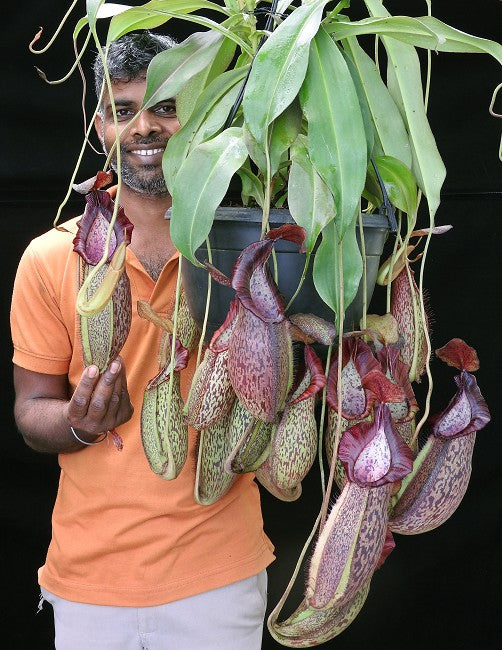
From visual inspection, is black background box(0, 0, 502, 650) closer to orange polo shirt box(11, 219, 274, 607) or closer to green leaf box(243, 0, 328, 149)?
Result: orange polo shirt box(11, 219, 274, 607)

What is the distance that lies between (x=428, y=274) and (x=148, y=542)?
90cm

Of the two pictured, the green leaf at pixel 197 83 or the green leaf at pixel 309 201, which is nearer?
the green leaf at pixel 309 201

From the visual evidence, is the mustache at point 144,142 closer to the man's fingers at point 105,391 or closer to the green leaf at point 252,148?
the man's fingers at point 105,391

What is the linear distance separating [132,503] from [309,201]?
0.79m

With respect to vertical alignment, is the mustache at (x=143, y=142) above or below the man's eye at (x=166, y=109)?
below

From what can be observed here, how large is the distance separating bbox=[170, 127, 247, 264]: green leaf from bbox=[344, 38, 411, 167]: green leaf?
18 cm

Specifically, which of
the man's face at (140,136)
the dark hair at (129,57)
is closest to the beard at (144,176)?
the man's face at (140,136)

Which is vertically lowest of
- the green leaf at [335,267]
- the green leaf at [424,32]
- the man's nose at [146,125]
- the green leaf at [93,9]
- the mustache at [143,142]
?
the mustache at [143,142]

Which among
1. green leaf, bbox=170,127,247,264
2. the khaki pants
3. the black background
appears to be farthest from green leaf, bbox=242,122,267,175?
the black background

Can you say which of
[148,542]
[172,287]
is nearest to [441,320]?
[172,287]

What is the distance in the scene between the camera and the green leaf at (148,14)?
2.57 feet

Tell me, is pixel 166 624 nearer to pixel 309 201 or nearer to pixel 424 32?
pixel 309 201

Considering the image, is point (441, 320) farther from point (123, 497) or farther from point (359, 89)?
point (359, 89)

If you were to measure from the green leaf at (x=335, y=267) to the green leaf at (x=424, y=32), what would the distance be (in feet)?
0.64
